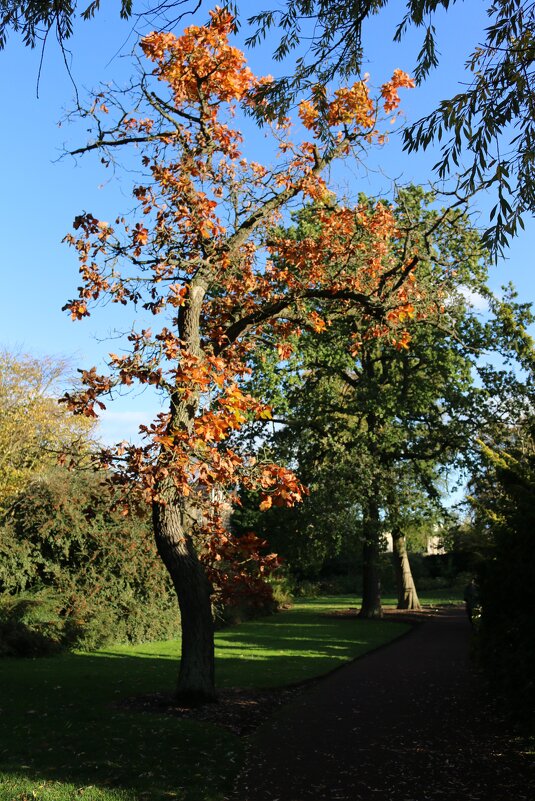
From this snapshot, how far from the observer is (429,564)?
4372 centimetres

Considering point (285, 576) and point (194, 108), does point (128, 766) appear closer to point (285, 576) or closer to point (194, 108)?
point (194, 108)

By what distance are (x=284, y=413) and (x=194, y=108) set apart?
45.2 feet

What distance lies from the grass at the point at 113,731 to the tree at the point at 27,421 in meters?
9.79

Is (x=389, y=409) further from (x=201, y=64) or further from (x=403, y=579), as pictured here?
(x=201, y=64)

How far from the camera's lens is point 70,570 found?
15.9 meters

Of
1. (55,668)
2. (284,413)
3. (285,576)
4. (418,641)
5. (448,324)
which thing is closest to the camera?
(448,324)

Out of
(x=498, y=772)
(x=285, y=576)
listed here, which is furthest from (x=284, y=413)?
(x=498, y=772)

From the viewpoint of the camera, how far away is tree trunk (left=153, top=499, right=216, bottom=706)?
916 cm

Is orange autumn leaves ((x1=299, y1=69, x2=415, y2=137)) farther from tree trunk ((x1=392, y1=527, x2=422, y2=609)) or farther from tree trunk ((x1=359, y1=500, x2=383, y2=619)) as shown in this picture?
tree trunk ((x1=392, y1=527, x2=422, y2=609))

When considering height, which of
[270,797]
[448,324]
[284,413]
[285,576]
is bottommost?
[270,797]

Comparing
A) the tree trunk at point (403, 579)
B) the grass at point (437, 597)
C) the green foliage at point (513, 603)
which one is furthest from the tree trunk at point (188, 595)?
the grass at point (437, 597)

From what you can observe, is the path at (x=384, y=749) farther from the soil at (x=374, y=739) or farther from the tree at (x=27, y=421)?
the tree at (x=27, y=421)

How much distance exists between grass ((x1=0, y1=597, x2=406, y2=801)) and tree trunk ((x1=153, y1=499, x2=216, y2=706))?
91 cm

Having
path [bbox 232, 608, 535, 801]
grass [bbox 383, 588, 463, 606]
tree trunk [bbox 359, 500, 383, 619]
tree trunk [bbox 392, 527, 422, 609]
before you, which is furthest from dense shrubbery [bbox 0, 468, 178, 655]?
grass [bbox 383, 588, 463, 606]
